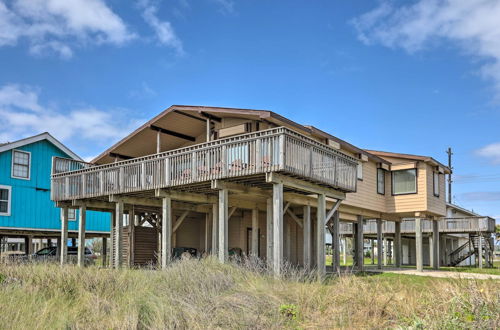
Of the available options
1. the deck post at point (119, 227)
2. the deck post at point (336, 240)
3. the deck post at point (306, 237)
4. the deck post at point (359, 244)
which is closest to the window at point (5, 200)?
the deck post at point (119, 227)

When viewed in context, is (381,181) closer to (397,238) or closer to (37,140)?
(397,238)

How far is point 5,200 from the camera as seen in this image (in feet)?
84.9

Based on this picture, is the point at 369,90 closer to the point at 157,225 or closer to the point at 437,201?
the point at 437,201

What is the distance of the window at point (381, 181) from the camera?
25797 millimetres

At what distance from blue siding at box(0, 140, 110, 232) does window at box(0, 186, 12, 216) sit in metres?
0.21

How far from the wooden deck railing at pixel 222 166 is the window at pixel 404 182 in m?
7.62

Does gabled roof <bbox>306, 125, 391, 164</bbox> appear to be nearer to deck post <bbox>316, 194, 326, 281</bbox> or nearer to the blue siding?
deck post <bbox>316, 194, 326, 281</bbox>

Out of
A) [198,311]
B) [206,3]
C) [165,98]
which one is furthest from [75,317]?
[165,98]

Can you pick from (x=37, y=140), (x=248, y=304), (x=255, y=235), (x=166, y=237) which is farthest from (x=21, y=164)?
(x=248, y=304)

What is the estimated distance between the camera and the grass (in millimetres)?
7906

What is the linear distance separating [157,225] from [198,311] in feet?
49.3

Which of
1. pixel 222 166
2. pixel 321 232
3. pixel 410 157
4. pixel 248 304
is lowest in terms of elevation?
pixel 248 304

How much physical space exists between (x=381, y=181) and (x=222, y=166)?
12944 mm

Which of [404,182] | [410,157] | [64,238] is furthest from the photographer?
[404,182]
